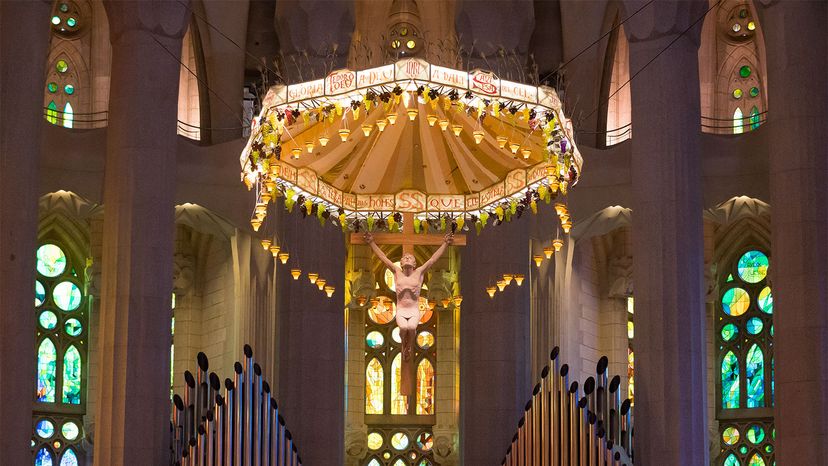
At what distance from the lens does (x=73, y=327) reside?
31297 mm

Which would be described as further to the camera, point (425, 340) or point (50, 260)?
point (425, 340)

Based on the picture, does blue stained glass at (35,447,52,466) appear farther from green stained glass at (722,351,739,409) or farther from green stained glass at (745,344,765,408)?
green stained glass at (745,344,765,408)

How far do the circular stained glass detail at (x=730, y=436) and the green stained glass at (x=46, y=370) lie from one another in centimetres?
1165

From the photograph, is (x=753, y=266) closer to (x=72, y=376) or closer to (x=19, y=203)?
(x=72, y=376)

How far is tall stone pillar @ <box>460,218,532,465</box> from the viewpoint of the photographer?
28.3 m

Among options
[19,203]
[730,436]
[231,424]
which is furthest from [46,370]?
[730,436]

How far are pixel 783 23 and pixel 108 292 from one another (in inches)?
411

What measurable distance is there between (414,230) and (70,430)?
400 inches

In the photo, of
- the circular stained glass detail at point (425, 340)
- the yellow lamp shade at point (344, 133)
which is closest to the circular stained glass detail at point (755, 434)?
the circular stained glass detail at point (425, 340)

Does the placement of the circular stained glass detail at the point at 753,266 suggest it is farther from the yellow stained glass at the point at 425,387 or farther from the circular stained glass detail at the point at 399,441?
the circular stained glass detail at the point at 399,441

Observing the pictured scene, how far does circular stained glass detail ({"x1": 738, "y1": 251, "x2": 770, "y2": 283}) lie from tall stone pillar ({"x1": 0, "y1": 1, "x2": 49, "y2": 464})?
44.0 ft

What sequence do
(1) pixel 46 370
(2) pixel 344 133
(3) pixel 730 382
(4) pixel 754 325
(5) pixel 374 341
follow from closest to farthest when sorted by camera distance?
(2) pixel 344 133 → (1) pixel 46 370 → (4) pixel 754 325 → (3) pixel 730 382 → (5) pixel 374 341

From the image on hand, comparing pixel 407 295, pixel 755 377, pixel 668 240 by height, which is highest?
pixel 668 240

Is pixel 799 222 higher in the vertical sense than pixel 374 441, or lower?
higher
